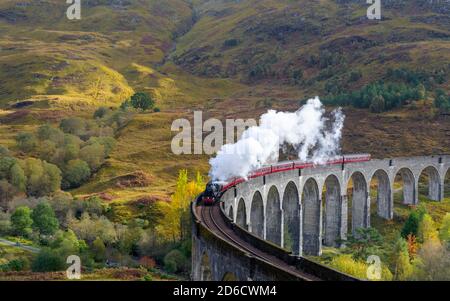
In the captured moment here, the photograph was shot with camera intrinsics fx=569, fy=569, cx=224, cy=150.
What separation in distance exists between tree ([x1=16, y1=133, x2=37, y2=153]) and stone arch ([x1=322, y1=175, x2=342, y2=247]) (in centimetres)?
5893

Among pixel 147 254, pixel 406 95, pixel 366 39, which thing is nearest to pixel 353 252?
pixel 147 254

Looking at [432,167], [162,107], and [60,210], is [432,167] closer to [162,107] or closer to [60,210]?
[60,210]

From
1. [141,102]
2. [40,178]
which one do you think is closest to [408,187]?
[40,178]

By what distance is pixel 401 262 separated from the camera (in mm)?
57688

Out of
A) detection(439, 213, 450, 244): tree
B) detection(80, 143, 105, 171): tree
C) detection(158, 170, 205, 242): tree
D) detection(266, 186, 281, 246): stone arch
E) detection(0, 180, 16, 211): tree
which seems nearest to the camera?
detection(266, 186, 281, 246): stone arch

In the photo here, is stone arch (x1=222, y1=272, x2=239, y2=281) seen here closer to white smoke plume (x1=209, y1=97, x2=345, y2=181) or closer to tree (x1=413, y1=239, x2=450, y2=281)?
white smoke plume (x1=209, y1=97, x2=345, y2=181)

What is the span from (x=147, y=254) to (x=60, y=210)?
17.2 meters

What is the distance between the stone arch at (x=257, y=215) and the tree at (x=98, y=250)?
17.3 meters

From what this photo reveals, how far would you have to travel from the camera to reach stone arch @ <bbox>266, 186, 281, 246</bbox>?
62.6 m

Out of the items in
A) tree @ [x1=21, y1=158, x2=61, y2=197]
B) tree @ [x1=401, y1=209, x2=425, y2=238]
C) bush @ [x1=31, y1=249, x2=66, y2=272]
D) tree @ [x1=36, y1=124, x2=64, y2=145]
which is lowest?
bush @ [x1=31, y1=249, x2=66, y2=272]

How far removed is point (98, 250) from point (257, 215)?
18.5m

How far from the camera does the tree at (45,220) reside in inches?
2749

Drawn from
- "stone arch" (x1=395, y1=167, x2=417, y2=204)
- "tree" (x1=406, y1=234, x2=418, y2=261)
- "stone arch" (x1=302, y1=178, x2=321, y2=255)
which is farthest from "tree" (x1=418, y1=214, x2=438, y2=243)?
"stone arch" (x1=395, y1=167, x2=417, y2=204)

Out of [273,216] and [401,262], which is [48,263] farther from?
[401,262]
